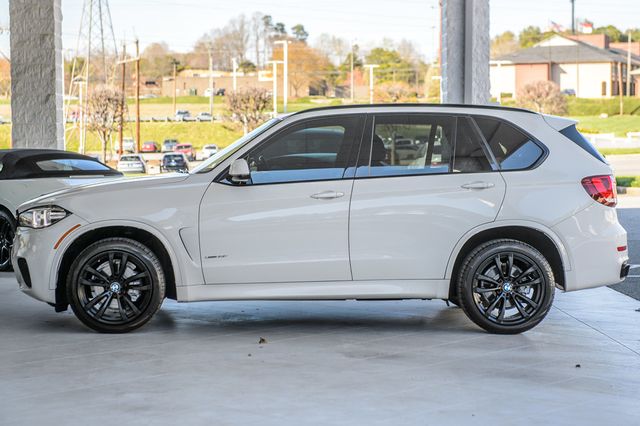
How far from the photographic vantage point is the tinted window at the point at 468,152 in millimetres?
8289

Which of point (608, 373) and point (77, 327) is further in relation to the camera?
point (77, 327)

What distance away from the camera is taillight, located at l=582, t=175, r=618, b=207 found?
27.1 ft

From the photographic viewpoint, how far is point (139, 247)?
816cm

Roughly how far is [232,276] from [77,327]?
4.93 feet

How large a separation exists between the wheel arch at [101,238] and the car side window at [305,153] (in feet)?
3.07

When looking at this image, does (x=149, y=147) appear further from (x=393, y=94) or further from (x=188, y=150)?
(x=393, y=94)

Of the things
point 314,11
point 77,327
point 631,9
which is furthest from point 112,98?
point 631,9

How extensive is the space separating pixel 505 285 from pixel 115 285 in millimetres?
3067

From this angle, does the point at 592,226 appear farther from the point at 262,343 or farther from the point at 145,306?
the point at 145,306

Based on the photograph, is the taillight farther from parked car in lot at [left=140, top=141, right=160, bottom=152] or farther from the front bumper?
parked car in lot at [left=140, top=141, right=160, bottom=152]

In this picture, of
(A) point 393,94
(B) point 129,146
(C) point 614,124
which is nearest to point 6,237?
(B) point 129,146

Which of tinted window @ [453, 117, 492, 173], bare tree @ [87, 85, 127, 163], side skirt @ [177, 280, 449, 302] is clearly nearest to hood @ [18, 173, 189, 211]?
side skirt @ [177, 280, 449, 302]

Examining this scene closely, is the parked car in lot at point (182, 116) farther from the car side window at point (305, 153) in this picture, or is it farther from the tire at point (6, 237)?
the car side window at point (305, 153)

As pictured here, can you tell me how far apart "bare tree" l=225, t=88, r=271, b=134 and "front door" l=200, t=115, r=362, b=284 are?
276 feet
